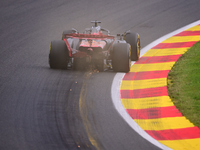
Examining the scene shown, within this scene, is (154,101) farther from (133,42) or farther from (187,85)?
(133,42)

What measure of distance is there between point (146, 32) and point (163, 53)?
2.89m

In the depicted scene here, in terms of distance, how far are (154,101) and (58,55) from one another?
3345mm

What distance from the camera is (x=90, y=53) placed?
11812 millimetres

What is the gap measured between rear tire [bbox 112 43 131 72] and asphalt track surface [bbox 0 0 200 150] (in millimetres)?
306

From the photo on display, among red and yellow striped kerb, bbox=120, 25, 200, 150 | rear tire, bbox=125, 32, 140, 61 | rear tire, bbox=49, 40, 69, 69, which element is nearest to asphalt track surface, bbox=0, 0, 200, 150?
rear tire, bbox=49, 40, 69, 69

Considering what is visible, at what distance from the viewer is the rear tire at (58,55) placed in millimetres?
12048

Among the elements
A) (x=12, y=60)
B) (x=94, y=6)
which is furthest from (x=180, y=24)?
(x=12, y=60)

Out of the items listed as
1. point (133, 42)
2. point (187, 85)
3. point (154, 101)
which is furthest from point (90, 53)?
point (187, 85)

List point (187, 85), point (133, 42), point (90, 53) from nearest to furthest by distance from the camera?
1. point (187, 85)
2. point (90, 53)
3. point (133, 42)

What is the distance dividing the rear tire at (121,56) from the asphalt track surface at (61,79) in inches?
12.0

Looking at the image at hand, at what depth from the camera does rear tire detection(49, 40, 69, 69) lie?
12.0 meters

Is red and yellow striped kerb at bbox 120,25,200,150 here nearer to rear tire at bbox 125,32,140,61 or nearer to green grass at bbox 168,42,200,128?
green grass at bbox 168,42,200,128

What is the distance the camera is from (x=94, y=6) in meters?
20.1

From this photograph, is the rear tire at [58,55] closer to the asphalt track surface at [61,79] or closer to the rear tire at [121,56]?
the asphalt track surface at [61,79]
